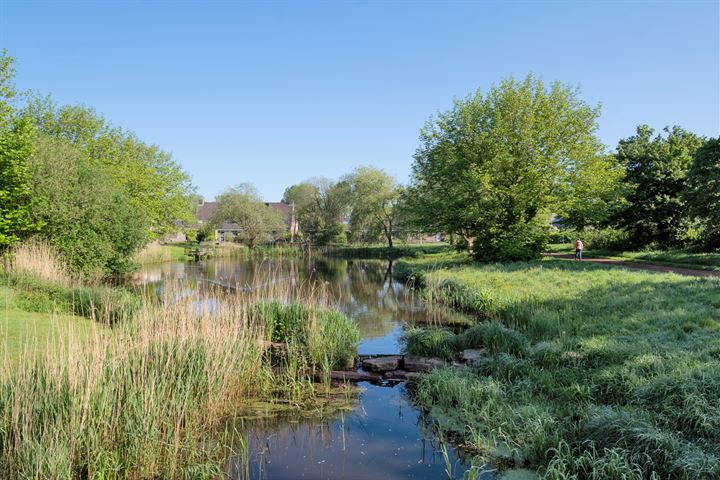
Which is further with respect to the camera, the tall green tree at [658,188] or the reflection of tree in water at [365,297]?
the tall green tree at [658,188]

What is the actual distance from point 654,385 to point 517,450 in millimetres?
2329

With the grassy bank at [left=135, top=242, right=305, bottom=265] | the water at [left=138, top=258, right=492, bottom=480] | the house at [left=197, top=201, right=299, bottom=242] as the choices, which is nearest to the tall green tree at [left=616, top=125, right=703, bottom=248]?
the water at [left=138, top=258, right=492, bottom=480]

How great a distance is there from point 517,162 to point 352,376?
21.9 m

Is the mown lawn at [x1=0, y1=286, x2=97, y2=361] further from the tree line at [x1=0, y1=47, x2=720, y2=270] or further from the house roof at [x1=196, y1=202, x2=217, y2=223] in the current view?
the house roof at [x1=196, y1=202, x2=217, y2=223]

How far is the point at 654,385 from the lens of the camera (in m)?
6.18

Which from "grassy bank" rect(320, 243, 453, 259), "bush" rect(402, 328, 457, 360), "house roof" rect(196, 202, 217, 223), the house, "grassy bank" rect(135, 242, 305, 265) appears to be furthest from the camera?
"house roof" rect(196, 202, 217, 223)

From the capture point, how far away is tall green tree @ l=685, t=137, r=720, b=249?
1975cm

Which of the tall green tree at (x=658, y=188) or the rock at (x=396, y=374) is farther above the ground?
the tall green tree at (x=658, y=188)

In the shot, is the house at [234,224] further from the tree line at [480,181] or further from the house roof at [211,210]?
the tree line at [480,181]

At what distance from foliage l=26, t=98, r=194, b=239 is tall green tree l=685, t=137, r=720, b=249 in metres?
30.1

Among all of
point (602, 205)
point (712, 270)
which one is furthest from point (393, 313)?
point (602, 205)

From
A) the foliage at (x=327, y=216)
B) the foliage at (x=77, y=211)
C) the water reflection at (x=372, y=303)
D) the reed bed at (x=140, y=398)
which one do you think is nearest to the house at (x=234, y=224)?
the foliage at (x=327, y=216)

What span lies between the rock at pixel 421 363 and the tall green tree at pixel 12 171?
50.6ft

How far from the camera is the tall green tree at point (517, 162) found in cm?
2567
